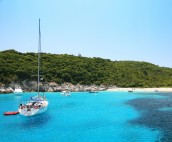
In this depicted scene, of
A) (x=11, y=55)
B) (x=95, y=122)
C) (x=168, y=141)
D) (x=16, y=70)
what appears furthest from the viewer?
(x=11, y=55)

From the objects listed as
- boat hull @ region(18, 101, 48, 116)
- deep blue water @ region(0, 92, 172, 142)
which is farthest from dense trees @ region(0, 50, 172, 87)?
deep blue water @ region(0, 92, 172, 142)

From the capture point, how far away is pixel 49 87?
105m

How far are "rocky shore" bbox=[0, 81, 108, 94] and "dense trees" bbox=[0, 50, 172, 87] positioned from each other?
1.78m

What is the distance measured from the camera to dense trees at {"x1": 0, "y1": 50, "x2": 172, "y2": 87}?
326 ft

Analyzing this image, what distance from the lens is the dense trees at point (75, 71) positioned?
99375 mm

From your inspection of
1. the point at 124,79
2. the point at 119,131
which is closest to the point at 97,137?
the point at 119,131

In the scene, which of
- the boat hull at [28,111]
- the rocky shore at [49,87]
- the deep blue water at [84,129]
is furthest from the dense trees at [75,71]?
the deep blue water at [84,129]

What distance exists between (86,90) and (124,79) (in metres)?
24.2

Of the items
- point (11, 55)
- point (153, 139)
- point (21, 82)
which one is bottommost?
point (153, 139)

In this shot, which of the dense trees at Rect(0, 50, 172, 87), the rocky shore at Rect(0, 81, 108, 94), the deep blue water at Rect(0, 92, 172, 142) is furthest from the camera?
the dense trees at Rect(0, 50, 172, 87)

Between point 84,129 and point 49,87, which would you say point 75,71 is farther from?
point 84,129

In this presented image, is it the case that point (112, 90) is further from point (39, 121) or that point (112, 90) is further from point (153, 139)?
point (153, 139)

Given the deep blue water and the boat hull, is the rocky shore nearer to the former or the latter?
the boat hull

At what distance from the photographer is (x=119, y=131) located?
3212cm
